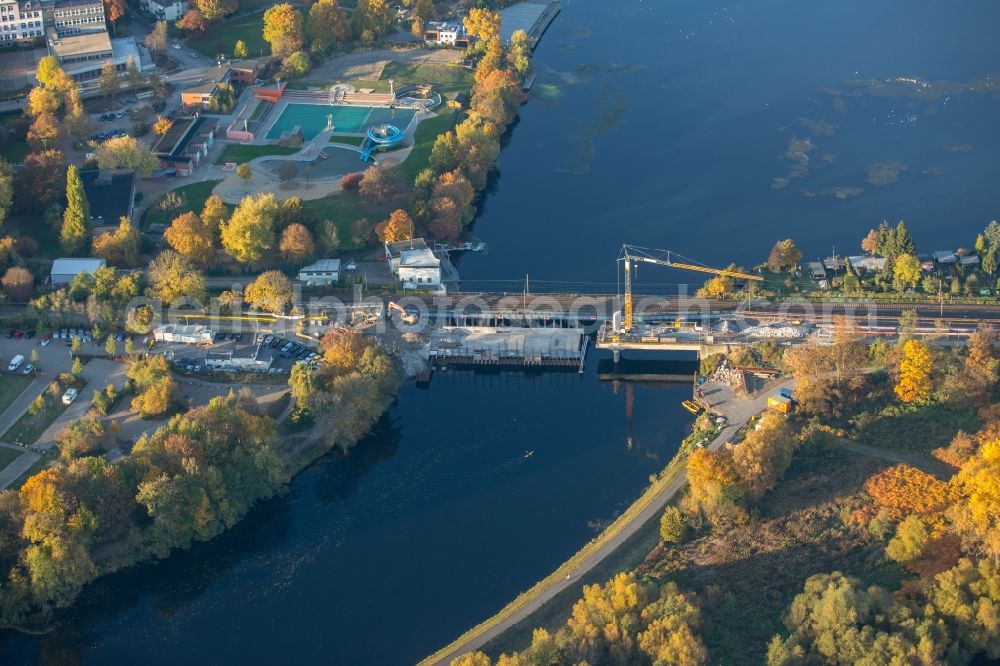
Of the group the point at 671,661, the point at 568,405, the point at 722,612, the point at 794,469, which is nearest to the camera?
the point at 671,661

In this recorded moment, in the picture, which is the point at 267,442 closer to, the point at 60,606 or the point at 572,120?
the point at 60,606

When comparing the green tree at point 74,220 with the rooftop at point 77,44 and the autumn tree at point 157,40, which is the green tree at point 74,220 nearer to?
the rooftop at point 77,44

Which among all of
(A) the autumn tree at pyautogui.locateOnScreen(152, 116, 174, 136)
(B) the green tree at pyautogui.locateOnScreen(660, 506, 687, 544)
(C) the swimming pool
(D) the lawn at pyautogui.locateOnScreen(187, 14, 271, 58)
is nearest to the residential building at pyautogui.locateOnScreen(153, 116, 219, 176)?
(A) the autumn tree at pyautogui.locateOnScreen(152, 116, 174, 136)

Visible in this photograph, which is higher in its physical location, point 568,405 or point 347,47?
point 347,47

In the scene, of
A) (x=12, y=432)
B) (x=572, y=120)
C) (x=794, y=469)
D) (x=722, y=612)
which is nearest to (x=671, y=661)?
(x=722, y=612)

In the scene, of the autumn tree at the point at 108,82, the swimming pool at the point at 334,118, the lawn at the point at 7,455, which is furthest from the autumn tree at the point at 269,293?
the autumn tree at the point at 108,82

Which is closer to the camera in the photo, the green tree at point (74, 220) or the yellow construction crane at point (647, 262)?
the yellow construction crane at point (647, 262)
